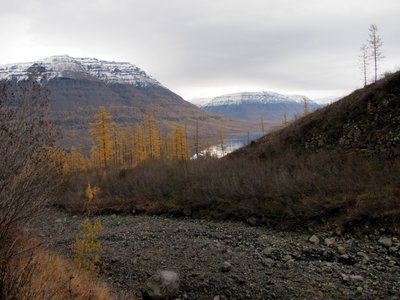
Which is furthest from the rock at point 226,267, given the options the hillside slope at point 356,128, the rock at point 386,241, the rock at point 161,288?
the hillside slope at point 356,128

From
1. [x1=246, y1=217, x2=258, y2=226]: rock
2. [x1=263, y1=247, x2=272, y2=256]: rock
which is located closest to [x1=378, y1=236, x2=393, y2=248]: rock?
[x1=263, y1=247, x2=272, y2=256]: rock

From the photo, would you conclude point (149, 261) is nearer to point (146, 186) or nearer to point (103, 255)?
point (103, 255)

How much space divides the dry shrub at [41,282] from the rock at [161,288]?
Result: 1.63 metres

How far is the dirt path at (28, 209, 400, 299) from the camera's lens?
330 inches

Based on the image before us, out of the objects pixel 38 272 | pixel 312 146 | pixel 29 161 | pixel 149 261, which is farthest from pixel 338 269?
pixel 312 146

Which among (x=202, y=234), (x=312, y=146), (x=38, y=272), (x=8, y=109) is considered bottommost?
(x=202, y=234)

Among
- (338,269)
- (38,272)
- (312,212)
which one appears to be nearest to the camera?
(38,272)

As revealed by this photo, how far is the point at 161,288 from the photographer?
8617 mm

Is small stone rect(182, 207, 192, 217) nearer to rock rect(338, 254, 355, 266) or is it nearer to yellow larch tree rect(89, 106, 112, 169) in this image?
rock rect(338, 254, 355, 266)

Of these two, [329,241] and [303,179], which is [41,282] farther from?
[303,179]

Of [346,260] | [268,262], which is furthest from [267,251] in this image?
[346,260]

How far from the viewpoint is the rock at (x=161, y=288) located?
851 cm

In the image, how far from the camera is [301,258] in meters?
10.5

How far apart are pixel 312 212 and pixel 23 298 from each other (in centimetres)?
1143
